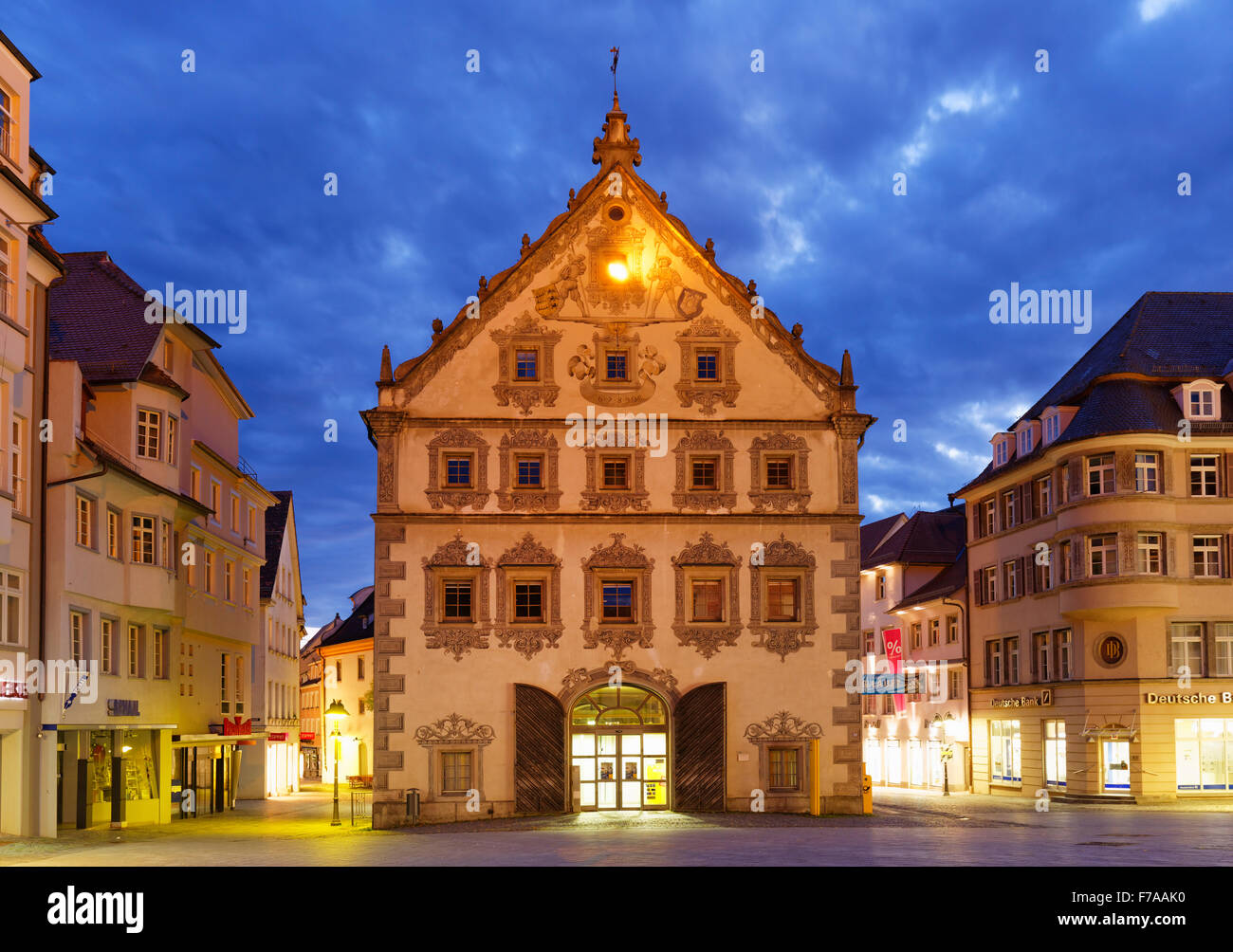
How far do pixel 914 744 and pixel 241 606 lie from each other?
112ft

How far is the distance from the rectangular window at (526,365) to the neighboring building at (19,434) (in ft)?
47.4

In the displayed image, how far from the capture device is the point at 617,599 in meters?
47.2

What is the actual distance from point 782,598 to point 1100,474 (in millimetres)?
15195

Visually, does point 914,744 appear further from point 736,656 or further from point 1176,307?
point 736,656

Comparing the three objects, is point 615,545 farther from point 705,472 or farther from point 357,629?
point 357,629

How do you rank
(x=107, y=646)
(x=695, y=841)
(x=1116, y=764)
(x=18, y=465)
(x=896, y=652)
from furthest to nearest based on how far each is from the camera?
(x=896, y=652) < (x=1116, y=764) < (x=107, y=646) < (x=18, y=465) < (x=695, y=841)

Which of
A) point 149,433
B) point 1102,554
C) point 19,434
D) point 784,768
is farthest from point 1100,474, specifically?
point 19,434

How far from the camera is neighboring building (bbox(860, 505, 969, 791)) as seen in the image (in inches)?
2749

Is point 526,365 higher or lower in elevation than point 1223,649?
higher

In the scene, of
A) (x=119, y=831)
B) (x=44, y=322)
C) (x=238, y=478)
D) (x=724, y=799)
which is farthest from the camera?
(x=238, y=478)

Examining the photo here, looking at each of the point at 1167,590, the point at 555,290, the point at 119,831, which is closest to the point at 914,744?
the point at 1167,590

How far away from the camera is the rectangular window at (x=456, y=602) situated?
1841 inches

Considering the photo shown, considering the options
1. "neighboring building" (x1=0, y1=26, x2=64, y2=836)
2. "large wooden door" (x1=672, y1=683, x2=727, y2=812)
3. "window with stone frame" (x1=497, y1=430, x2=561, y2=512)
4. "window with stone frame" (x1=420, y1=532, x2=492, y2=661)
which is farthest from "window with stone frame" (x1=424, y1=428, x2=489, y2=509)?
"neighboring building" (x1=0, y1=26, x2=64, y2=836)

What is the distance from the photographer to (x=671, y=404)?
47969mm
